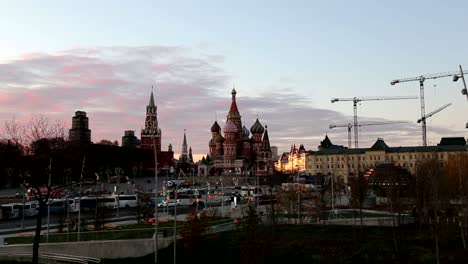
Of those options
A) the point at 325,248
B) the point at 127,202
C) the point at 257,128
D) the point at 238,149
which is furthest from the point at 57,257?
the point at 257,128

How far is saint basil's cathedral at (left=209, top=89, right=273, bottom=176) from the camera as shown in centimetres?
17575

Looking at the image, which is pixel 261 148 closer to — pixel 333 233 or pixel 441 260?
pixel 333 233

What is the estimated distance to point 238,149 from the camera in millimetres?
182875

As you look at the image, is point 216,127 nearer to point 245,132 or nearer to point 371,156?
point 245,132

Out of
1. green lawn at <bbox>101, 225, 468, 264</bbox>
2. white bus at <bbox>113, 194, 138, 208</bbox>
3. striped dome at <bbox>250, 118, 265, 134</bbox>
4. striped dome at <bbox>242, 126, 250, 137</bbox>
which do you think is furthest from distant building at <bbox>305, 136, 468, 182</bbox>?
green lawn at <bbox>101, 225, 468, 264</bbox>

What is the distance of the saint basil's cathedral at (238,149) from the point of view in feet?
577

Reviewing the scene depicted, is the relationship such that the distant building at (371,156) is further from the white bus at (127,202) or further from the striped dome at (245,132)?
the white bus at (127,202)

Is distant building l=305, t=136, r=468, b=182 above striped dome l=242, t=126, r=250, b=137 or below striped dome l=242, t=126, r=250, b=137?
below

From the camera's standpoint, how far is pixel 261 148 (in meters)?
186

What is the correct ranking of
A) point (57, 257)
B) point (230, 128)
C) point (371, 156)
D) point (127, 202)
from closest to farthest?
point (57, 257) → point (127, 202) → point (371, 156) → point (230, 128)

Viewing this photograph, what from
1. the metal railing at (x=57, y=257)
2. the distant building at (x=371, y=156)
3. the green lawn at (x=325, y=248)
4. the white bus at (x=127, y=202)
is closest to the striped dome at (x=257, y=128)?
the distant building at (x=371, y=156)

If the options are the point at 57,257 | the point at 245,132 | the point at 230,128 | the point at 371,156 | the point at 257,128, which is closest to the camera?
the point at 57,257

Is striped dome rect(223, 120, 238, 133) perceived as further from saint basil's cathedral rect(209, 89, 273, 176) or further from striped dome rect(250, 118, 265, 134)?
striped dome rect(250, 118, 265, 134)

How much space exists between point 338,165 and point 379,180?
99737 mm
